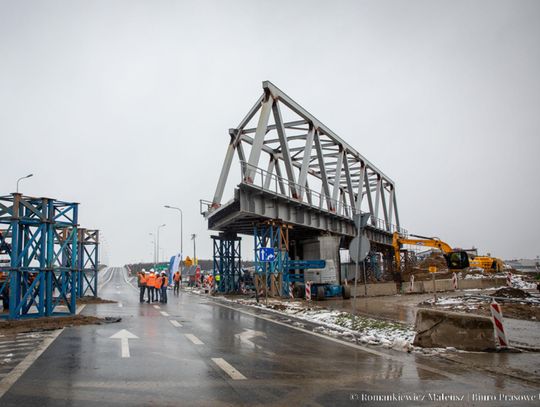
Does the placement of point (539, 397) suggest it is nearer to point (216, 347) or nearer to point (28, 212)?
point (216, 347)

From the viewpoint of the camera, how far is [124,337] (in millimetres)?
10883

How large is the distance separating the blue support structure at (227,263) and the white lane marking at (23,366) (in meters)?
24.4

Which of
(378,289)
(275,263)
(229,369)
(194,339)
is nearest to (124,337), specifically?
(194,339)

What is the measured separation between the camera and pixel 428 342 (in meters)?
9.47

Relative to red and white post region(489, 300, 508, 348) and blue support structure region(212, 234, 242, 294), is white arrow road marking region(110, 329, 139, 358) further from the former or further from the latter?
blue support structure region(212, 234, 242, 294)

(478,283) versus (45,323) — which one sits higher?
(45,323)

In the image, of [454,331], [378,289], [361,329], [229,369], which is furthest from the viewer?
[378,289]

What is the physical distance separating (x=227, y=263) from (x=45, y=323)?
22.1 meters

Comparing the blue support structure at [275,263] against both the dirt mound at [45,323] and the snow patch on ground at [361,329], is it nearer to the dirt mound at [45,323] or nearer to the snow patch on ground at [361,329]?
the snow patch on ground at [361,329]

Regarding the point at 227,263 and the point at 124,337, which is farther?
the point at 227,263

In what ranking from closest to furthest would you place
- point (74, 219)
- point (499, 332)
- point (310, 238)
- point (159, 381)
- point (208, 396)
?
point (208, 396) < point (159, 381) < point (499, 332) < point (74, 219) < point (310, 238)

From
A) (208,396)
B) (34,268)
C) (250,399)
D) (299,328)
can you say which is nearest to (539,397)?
(250,399)

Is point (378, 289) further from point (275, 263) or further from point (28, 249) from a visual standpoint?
point (28, 249)

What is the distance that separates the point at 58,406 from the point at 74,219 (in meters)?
12.2
